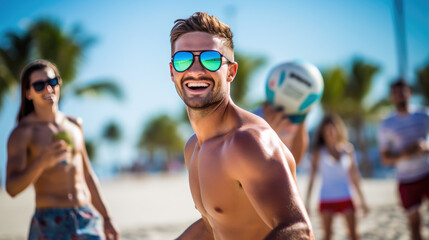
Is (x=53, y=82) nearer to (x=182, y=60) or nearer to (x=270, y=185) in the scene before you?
(x=182, y=60)

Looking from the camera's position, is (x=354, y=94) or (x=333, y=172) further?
(x=354, y=94)

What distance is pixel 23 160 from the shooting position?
2.99 m

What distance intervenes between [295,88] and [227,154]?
1940 millimetres

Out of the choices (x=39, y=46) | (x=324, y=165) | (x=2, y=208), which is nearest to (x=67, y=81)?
(x=39, y=46)

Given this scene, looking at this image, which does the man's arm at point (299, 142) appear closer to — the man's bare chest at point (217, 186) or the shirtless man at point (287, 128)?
the shirtless man at point (287, 128)

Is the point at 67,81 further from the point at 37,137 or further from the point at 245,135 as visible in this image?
the point at 245,135

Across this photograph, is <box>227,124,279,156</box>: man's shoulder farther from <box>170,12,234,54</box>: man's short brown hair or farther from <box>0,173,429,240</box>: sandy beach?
<box>0,173,429,240</box>: sandy beach

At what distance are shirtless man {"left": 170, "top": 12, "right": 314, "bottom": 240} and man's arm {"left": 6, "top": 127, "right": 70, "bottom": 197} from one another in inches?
61.8

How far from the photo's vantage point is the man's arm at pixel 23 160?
2.87m

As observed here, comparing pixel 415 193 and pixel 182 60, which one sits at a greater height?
pixel 182 60

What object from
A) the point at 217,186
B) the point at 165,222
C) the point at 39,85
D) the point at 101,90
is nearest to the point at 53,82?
the point at 39,85

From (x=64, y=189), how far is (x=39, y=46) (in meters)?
19.5

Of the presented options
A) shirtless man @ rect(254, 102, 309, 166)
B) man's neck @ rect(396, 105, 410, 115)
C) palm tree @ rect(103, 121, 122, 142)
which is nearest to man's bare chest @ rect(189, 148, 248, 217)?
shirtless man @ rect(254, 102, 309, 166)

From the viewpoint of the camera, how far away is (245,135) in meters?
1.48
